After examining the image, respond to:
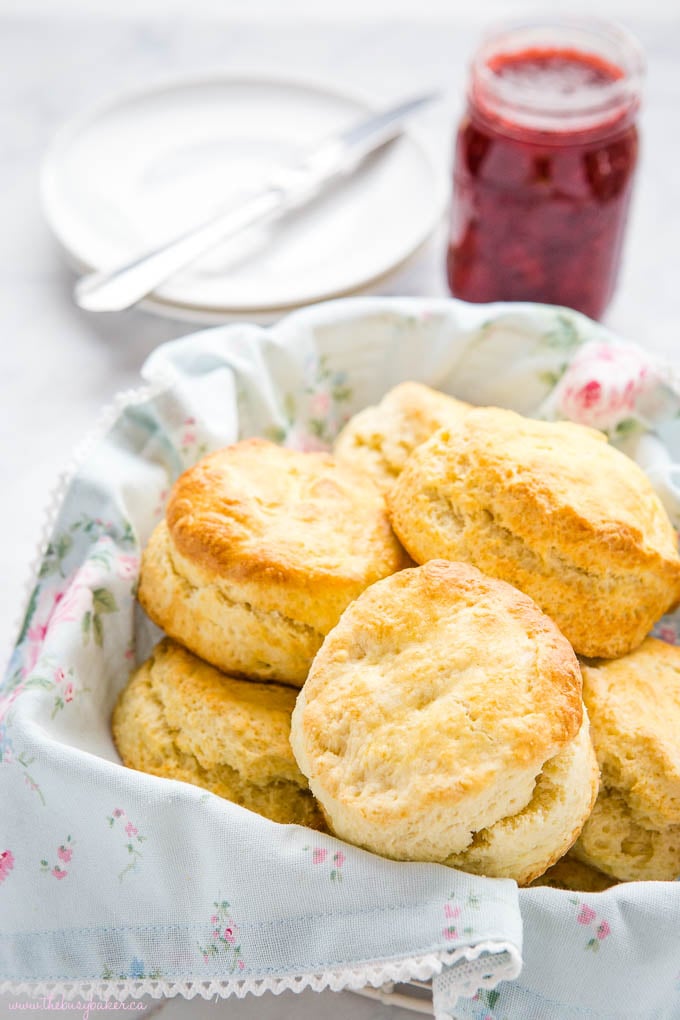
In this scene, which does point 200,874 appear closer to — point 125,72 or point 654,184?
point 654,184

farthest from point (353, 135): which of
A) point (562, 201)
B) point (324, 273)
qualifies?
point (562, 201)

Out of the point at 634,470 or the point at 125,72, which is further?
the point at 125,72

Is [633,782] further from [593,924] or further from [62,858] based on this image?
[62,858]

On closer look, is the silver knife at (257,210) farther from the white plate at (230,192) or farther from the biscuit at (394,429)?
the biscuit at (394,429)

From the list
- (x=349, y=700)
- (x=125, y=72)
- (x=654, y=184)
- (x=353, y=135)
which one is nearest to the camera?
(x=349, y=700)

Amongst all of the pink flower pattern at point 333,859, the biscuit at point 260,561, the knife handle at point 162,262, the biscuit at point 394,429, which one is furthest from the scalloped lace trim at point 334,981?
the knife handle at point 162,262

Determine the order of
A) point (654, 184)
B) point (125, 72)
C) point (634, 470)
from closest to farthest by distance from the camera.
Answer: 1. point (634, 470)
2. point (654, 184)
3. point (125, 72)

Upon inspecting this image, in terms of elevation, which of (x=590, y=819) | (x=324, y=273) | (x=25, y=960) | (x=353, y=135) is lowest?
(x=25, y=960)
